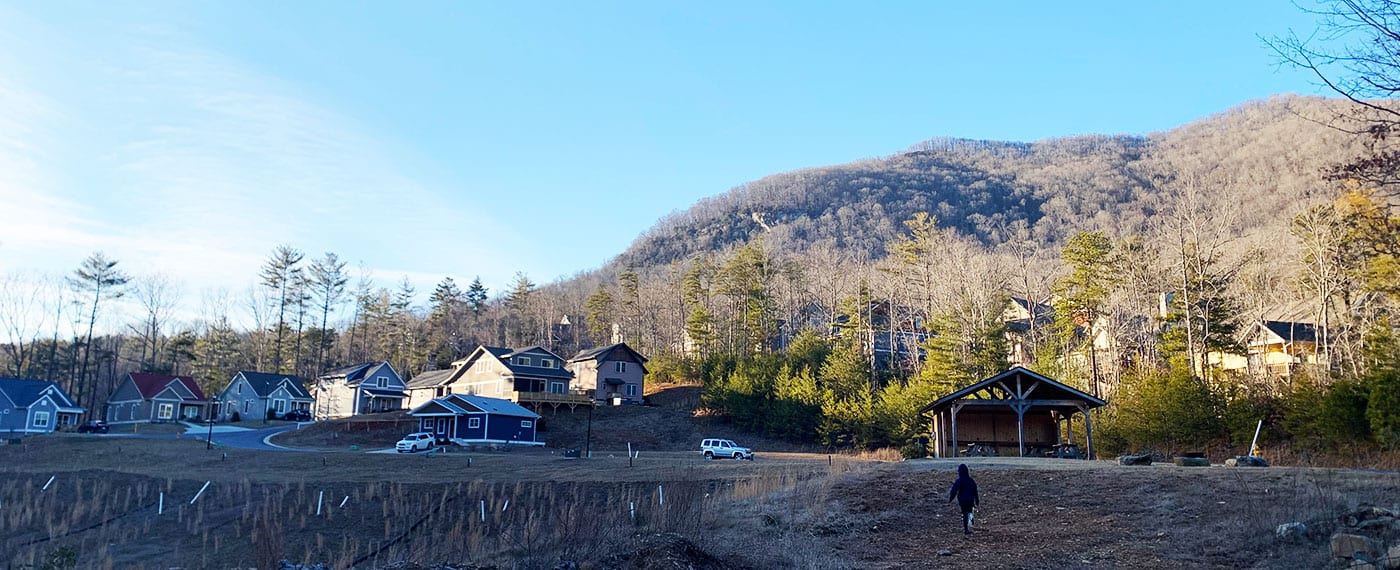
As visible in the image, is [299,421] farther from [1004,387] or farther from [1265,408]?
[1265,408]

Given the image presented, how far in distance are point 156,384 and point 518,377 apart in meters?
35.8

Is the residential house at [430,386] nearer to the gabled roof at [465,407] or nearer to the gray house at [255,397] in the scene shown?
the gray house at [255,397]

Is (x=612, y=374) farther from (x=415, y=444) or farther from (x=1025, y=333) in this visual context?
(x=1025, y=333)

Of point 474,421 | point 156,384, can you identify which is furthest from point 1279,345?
point 156,384

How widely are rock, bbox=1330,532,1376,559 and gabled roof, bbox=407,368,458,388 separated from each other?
71757mm

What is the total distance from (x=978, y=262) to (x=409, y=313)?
7105 centimetres

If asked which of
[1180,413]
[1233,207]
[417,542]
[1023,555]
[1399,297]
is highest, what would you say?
[1233,207]

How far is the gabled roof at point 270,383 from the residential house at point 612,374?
94.3 feet

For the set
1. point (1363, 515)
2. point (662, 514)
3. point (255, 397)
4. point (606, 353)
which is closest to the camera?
point (1363, 515)

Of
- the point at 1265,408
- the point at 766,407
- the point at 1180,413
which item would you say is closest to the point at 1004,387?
the point at 1180,413

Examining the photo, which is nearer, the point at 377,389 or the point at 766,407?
the point at 766,407

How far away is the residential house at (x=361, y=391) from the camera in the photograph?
257ft

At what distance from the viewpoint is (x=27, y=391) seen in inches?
2601

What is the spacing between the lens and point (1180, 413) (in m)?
36.4
